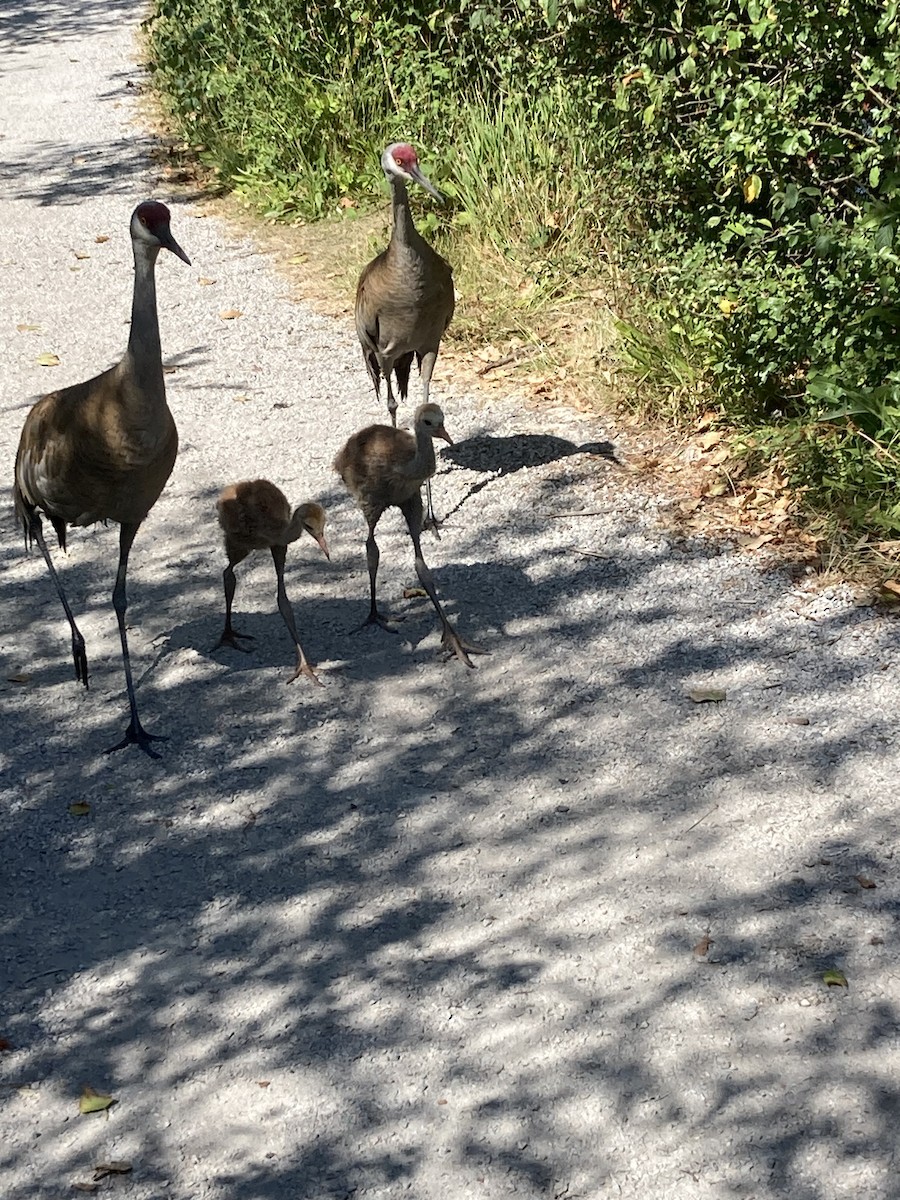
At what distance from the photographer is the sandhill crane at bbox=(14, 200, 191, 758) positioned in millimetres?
5484

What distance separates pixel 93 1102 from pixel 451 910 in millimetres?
1283

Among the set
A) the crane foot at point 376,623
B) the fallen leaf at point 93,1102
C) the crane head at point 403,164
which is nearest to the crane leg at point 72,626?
the crane foot at point 376,623

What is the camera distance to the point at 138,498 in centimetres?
577

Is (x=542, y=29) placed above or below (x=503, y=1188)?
above

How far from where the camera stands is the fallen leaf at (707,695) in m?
5.73

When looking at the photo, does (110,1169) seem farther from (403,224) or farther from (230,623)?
(403,224)

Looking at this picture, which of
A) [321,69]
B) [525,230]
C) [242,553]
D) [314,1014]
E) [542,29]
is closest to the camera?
[314,1014]

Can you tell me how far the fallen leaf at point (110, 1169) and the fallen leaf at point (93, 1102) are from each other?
7.9 inches

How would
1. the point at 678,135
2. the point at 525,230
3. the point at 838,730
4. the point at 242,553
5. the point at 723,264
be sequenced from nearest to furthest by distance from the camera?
the point at 838,730
the point at 242,553
the point at 723,264
the point at 678,135
the point at 525,230

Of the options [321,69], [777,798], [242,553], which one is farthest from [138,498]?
[321,69]

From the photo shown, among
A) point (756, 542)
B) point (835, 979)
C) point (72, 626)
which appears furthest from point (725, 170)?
point (835, 979)

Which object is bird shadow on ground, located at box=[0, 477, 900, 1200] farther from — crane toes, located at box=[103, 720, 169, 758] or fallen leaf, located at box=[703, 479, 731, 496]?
fallen leaf, located at box=[703, 479, 731, 496]

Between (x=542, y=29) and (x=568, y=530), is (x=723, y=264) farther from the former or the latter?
(x=542, y=29)

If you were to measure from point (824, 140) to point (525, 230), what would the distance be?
3392mm
